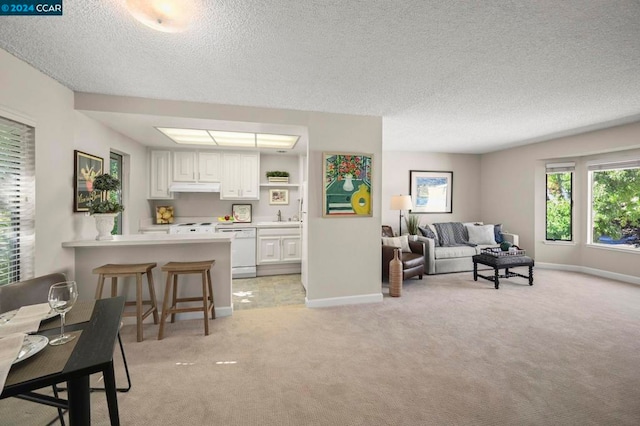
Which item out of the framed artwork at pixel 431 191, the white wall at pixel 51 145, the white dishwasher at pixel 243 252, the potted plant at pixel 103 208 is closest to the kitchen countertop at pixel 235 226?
the white dishwasher at pixel 243 252

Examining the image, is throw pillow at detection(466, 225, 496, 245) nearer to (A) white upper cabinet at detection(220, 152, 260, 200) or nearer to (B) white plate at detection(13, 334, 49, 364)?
(A) white upper cabinet at detection(220, 152, 260, 200)

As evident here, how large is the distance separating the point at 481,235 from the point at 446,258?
1.12 meters

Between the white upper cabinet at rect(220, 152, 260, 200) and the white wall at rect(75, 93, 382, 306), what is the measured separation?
1.94m

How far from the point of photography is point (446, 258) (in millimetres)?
5152

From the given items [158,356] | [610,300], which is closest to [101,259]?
[158,356]

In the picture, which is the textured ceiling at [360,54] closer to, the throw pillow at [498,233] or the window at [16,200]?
the window at [16,200]

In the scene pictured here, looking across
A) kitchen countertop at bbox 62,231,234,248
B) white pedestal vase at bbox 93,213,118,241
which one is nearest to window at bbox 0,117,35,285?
Result: kitchen countertop at bbox 62,231,234,248

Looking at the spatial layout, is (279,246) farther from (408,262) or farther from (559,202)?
(559,202)

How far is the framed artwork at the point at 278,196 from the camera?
559 centimetres

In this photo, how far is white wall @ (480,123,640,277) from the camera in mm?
4441

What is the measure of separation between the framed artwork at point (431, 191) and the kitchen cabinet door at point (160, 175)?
497cm

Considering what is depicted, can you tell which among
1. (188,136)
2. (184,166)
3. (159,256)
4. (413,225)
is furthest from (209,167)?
(413,225)

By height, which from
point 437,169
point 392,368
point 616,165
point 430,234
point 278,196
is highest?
point 437,169

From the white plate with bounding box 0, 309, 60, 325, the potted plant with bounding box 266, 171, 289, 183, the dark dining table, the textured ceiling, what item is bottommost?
the dark dining table
